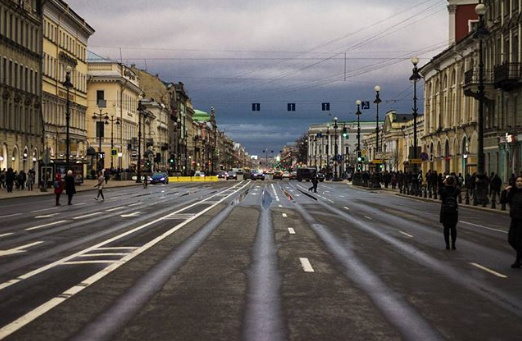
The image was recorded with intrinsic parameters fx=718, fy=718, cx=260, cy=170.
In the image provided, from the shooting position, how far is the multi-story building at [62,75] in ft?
253

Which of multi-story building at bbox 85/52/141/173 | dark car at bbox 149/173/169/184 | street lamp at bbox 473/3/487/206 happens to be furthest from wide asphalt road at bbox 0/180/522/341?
multi-story building at bbox 85/52/141/173

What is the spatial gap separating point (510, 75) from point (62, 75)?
2145 inches

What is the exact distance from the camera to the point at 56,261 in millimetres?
13422

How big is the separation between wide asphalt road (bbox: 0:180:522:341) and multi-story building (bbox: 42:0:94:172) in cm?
5192

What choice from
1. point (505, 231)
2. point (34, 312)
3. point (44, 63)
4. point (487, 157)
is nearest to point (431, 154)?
point (487, 157)

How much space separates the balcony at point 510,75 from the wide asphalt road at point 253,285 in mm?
29341

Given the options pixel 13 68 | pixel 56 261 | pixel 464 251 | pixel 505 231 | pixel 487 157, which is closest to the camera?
pixel 56 261

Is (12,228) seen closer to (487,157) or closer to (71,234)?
(71,234)

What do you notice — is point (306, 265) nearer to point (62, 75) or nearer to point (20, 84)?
point (20, 84)

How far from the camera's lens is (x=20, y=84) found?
66250mm

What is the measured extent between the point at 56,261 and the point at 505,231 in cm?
1539

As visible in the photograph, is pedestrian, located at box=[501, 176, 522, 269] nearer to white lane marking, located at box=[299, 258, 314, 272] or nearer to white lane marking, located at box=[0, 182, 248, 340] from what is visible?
white lane marking, located at box=[299, 258, 314, 272]

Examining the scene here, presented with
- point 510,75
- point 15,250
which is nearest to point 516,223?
point 15,250

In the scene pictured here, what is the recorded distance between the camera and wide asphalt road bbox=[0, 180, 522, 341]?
7848 millimetres
